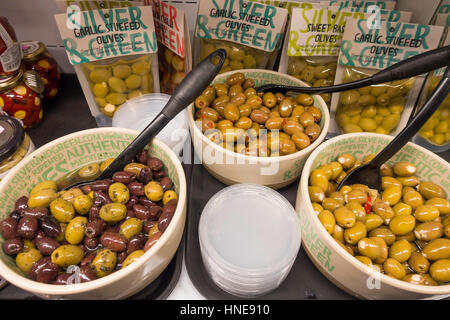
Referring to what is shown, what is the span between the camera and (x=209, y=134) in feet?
2.68

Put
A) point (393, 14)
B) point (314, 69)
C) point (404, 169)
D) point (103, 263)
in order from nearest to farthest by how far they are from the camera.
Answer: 1. point (103, 263)
2. point (404, 169)
3. point (393, 14)
4. point (314, 69)

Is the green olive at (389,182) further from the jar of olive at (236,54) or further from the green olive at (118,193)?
the green olive at (118,193)

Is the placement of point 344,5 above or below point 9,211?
above

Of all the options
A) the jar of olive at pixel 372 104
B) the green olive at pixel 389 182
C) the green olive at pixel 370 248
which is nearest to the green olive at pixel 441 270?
the green olive at pixel 370 248

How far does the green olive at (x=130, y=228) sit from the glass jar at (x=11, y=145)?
1.12 ft

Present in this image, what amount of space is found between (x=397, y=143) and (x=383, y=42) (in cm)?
34

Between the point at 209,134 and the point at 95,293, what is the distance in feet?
1.52

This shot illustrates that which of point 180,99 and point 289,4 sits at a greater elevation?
point 289,4

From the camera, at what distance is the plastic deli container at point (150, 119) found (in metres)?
0.91

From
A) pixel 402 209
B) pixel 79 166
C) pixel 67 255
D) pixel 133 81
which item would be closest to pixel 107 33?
pixel 133 81

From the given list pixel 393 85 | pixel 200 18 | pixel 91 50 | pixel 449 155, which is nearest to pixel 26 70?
pixel 91 50

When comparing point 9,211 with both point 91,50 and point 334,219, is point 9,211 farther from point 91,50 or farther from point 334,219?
point 334,219

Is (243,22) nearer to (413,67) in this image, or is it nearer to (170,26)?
(170,26)

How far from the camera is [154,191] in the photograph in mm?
735
